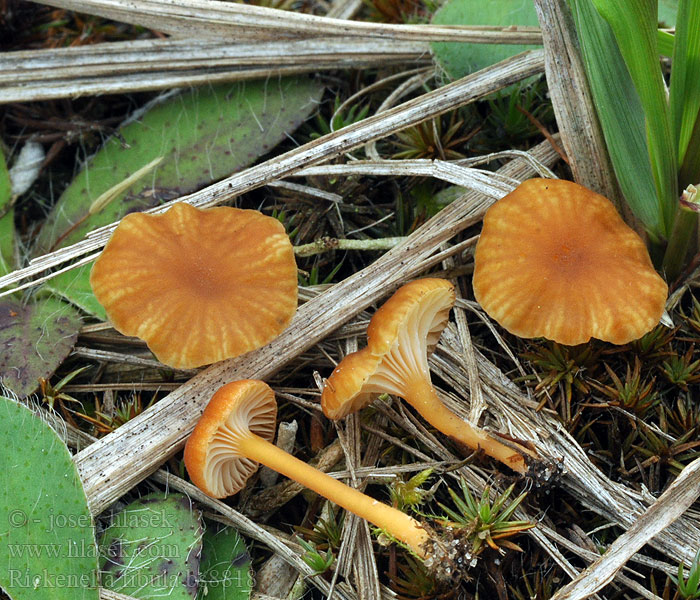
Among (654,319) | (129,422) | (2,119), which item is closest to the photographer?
(654,319)

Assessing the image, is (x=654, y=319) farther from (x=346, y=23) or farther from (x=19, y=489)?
(x=19, y=489)

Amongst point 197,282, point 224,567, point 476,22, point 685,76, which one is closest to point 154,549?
point 224,567

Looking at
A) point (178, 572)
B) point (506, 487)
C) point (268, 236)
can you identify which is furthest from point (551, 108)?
point (178, 572)

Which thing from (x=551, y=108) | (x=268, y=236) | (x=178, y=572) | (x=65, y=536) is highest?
(x=551, y=108)

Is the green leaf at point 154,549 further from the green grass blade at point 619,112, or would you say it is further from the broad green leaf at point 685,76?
the broad green leaf at point 685,76

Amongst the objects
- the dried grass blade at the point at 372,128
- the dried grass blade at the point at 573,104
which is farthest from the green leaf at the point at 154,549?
the dried grass blade at the point at 573,104
